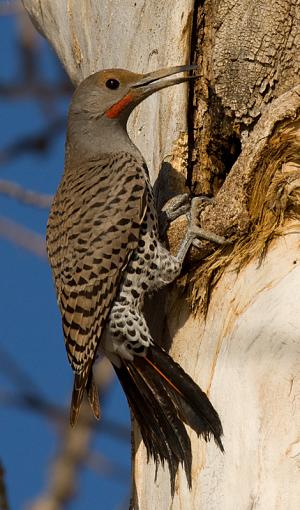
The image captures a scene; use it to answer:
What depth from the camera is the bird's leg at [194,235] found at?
3.58 m

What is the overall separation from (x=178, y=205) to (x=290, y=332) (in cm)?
84

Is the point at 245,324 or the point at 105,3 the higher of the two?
the point at 105,3

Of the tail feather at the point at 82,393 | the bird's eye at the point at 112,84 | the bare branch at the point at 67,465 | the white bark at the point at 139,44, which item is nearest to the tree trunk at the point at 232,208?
the white bark at the point at 139,44

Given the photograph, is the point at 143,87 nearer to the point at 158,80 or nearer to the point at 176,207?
the point at 158,80

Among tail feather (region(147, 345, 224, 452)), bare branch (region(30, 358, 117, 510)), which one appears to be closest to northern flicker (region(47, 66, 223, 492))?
tail feather (region(147, 345, 224, 452))

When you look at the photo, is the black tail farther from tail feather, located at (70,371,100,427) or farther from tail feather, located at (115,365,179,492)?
tail feather, located at (70,371,100,427)

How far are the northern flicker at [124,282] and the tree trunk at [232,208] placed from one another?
75 mm

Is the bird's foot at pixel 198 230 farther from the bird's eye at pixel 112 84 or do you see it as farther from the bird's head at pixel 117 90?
the bird's eye at pixel 112 84

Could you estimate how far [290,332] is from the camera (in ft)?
10.2

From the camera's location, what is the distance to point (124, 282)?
3.75m

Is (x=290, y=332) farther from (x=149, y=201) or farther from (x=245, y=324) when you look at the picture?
(x=149, y=201)

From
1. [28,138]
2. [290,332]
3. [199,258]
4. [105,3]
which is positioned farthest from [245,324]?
[28,138]

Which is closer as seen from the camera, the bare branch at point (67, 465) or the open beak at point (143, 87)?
the open beak at point (143, 87)

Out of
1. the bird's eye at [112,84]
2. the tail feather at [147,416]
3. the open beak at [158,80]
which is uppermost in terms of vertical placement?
the bird's eye at [112,84]
